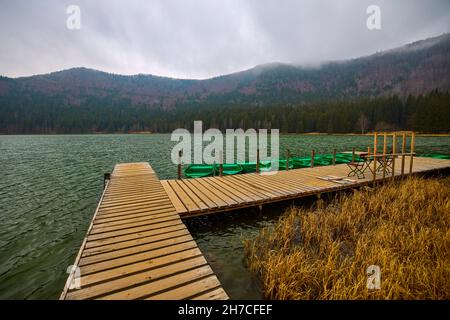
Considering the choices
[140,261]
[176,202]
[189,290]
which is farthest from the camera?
[176,202]

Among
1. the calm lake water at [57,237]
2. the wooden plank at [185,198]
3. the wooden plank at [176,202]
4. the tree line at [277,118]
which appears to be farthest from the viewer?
the tree line at [277,118]

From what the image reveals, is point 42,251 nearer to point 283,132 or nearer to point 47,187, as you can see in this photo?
point 47,187

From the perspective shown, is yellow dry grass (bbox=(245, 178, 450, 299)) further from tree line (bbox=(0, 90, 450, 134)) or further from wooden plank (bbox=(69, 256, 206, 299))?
tree line (bbox=(0, 90, 450, 134))

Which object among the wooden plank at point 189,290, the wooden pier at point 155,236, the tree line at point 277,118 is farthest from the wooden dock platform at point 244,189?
the tree line at point 277,118

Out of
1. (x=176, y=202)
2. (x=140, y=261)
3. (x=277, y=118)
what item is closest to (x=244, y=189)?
(x=176, y=202)

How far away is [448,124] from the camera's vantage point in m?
61.5

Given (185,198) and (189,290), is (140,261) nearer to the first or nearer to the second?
(189,290)

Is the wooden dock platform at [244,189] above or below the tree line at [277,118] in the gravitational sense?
below

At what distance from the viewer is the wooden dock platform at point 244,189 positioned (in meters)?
7.57

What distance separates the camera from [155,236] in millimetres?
4844

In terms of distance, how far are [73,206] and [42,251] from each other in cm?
416

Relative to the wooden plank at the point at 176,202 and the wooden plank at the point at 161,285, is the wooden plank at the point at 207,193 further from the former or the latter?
the wooden plank at the point at 161,285

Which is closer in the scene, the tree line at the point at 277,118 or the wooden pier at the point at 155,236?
the wooden pier at the point at 155,236

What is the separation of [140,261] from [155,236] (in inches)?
40.0
